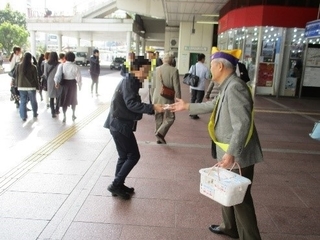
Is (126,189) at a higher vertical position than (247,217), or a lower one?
lower

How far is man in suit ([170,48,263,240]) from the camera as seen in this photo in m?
2.12

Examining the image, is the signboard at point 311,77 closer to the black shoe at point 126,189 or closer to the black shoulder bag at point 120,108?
the black shoe at point 126,189

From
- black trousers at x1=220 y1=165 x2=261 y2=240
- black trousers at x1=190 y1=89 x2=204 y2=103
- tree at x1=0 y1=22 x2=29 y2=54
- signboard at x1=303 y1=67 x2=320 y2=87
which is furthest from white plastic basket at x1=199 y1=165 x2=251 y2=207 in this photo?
tree at x1=0 y1=22 x2=29 y2=54

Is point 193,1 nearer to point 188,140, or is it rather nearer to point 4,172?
point 188,140

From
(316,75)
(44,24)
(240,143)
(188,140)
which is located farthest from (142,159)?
(44,24)

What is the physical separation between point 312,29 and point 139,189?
9.52m

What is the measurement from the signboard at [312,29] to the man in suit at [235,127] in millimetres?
9264

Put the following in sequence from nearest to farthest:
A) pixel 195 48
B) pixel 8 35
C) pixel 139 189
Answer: pixel 139 189 → pixel 195 48 → pixel 8 35

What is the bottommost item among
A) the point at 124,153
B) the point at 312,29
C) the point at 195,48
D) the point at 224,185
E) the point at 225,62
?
the point at 124,153

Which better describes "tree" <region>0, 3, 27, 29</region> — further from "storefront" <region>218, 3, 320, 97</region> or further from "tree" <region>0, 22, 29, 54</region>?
"storefront" <region>218, 3, 320, 97</region>

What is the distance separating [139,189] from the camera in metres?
3.61

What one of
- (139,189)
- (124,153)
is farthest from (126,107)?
(139,189)

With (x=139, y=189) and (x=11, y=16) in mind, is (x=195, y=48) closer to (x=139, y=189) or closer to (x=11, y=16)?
(x=139, y=189)

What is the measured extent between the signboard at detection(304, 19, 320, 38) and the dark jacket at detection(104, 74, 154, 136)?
29.7 feet
